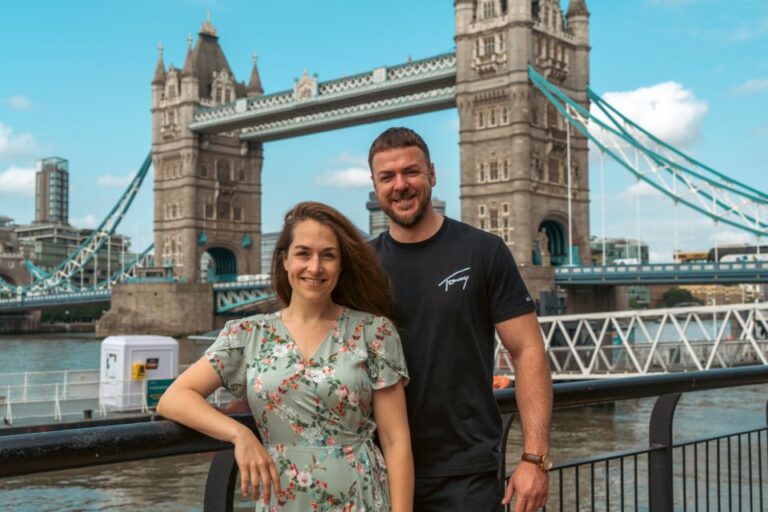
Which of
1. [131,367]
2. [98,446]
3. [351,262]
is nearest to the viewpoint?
[98,446]

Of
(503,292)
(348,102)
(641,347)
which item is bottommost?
(641,347)

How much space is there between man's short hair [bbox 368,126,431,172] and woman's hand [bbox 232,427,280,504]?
96 cm

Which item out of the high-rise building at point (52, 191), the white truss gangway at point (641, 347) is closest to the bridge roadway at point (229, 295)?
the white truss gangway at point (641, 347)

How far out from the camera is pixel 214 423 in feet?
7.22

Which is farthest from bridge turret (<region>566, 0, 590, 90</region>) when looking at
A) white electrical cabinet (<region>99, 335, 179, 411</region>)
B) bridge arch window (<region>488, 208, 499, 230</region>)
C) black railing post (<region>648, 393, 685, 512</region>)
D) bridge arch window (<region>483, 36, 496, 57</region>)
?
black railing post (<region>648, 393, 685, 512</region>)

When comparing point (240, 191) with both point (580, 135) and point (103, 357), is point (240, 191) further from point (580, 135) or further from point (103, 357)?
point (103, 357)

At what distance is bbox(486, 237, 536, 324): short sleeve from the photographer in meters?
2.61

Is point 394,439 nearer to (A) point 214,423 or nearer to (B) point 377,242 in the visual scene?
(A) point 214,423

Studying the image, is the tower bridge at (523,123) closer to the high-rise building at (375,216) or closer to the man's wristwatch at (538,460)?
the man's wristwatch at (538,460)

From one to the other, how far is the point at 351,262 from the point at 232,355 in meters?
0.40

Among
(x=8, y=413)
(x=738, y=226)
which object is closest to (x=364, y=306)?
(x=8, y=413)

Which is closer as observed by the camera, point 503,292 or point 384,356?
point 384,356

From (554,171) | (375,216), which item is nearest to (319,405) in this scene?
(554,171)

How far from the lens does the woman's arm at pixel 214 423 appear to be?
2129 mm
